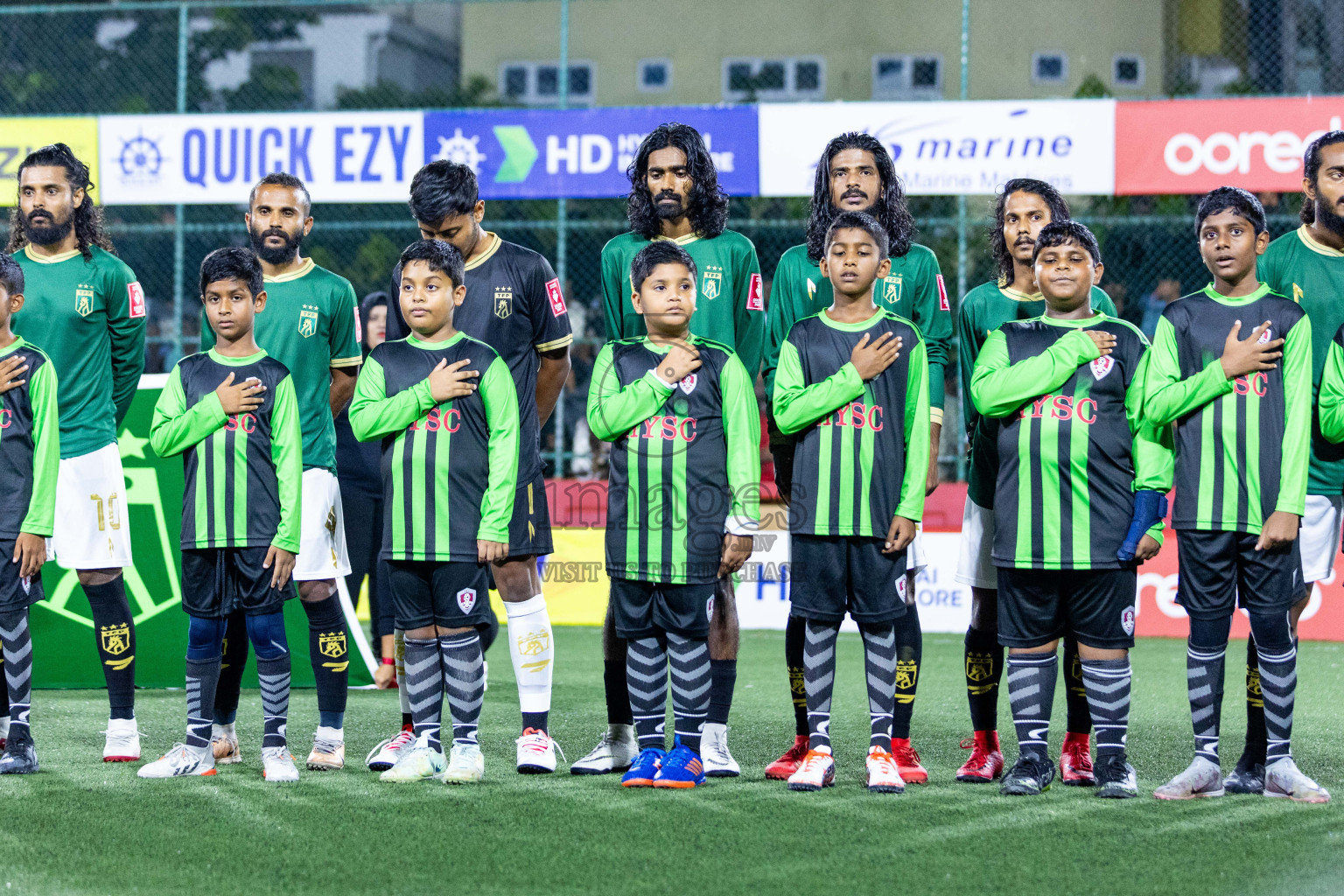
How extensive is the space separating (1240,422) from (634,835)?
87.7 inches

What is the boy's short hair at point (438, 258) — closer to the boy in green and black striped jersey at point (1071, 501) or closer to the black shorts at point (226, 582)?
the black shorts at point (226, 582)

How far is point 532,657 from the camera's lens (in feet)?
15.9

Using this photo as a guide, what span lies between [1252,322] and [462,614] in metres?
2.65

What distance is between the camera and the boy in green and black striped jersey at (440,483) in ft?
15.0

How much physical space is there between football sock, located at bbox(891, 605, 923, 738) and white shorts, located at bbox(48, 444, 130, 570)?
2.76m

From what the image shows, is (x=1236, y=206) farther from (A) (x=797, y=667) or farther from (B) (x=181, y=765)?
(B) (x=181, y=765)

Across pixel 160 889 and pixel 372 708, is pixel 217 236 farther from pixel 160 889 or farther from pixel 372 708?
pixel 160 889

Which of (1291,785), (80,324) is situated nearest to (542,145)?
(80,324)

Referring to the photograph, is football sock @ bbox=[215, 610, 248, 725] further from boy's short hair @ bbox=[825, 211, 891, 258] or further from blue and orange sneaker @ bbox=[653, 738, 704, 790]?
boy's short hair @ bbox=[825, 211, 891, 258]

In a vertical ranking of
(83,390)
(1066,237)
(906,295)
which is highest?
(1066,237)

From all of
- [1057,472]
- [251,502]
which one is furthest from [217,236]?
[1057,472]

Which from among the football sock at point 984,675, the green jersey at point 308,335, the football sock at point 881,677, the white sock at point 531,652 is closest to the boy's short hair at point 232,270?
the green jersey at point 308,335

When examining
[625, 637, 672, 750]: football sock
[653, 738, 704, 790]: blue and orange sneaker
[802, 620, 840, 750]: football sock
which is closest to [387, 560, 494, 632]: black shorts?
[625, 637, 672, 750]: football sock

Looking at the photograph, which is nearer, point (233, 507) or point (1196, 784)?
point (1196, 784)
